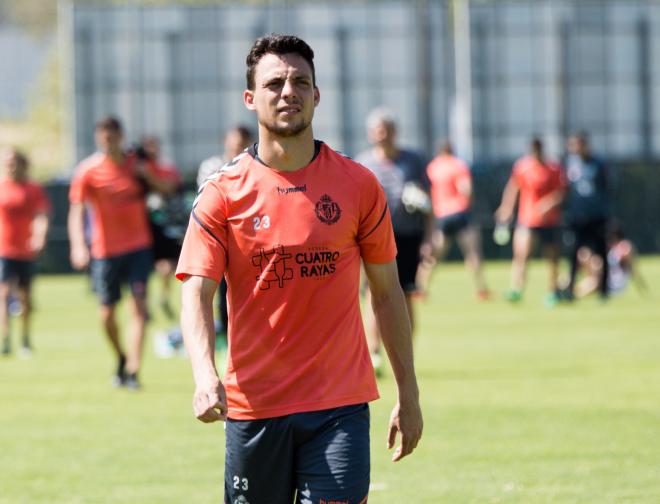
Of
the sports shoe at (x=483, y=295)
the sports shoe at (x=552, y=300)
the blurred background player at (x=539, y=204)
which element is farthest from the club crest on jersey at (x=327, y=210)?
the sports shoe at (x=483, y=295)

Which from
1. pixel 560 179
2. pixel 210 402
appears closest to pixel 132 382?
pixel 210 402

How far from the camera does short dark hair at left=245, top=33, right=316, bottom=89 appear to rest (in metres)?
5.26

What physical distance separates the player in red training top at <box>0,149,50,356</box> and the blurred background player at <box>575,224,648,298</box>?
921cm

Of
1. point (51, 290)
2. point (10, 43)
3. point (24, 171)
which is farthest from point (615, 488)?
point (10, 43)

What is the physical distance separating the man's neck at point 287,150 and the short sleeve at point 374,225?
249 mm

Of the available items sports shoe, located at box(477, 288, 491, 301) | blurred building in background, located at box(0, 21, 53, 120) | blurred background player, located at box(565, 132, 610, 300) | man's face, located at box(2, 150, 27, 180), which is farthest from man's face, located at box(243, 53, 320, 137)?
blurred building in background, located at box(0, 21, 53, 120)

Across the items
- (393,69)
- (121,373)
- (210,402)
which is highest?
(393,69)

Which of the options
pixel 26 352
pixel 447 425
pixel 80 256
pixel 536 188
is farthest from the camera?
pixel 536 188

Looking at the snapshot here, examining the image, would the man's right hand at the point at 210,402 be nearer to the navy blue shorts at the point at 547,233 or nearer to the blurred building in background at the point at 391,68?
the navy blue shorts at the point at 547,233

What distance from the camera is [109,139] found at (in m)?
13.3

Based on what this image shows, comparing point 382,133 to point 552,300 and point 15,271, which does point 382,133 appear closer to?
point 15,271

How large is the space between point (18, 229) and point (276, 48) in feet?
44.3

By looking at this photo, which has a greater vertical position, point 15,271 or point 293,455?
point 293,455

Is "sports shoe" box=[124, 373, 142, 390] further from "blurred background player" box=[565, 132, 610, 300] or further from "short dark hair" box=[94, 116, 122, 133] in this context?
"blurred background player" box=[565, 132, 610, 300]
